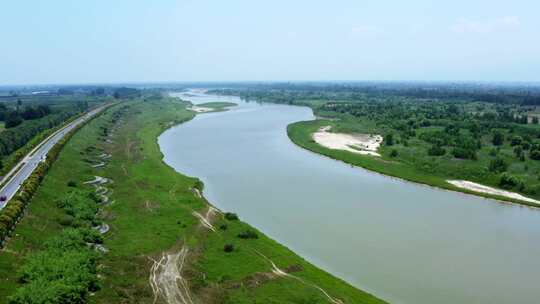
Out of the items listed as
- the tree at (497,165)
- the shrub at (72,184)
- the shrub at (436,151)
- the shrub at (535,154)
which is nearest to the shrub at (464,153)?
the shrub at (436,151)

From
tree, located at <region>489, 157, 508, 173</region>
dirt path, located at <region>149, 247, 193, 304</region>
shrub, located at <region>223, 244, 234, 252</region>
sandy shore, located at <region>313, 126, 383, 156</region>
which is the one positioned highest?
tree, located at <region>489, 157, 508, 173</region>

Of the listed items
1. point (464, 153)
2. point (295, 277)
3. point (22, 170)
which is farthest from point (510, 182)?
point (22, 170)

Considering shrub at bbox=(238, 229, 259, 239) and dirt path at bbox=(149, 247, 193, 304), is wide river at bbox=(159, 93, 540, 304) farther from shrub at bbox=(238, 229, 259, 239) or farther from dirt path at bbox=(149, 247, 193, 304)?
dirt path at bbox=(149, 247, 193, 304)

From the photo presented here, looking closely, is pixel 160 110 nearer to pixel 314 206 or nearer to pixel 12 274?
pixel 314 206

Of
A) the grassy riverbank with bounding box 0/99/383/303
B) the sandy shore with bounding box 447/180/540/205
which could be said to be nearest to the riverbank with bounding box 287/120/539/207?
the sandy shore with bounding box 447/180/540/205

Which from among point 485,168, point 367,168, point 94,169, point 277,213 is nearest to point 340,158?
point 367,168

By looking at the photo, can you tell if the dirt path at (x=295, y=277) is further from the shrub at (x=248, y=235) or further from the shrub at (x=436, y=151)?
the shrub at (x=436, y=151)

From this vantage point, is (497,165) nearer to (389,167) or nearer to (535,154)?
(535,154)
